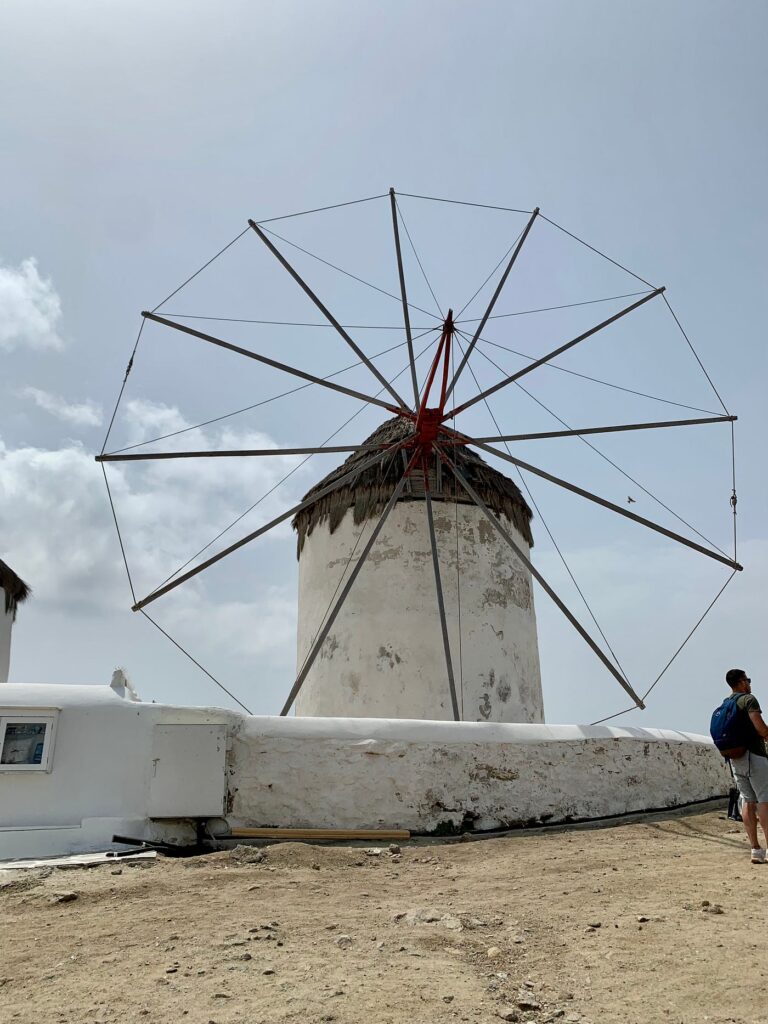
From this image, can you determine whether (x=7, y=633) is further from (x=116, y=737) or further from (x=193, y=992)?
(x=193, y=992)

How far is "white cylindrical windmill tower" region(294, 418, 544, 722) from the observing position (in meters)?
11.4

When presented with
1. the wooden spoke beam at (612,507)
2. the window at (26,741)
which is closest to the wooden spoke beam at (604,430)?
the wooden spoke beam at (612,507)

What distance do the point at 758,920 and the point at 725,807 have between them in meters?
4.77

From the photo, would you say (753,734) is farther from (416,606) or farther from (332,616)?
(416,606)

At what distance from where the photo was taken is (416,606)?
1160 centimetres

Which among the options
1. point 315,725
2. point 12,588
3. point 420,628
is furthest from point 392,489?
point 12,588

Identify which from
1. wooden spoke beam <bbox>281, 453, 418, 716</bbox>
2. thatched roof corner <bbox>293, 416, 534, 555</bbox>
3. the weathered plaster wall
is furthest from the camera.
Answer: the weathered plaster wall

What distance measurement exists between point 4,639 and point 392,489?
8349 mm

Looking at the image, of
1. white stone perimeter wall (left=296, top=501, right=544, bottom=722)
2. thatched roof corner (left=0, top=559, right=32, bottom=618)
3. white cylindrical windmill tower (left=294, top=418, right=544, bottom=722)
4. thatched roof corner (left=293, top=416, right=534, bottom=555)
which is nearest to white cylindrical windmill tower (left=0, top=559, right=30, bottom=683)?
thatched roof corner (left=0, top=559, right=32, bottom=618)

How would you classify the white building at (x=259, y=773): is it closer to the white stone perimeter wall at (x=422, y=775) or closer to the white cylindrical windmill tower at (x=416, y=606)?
the white stone perimeter wall at (x=422, y=775)

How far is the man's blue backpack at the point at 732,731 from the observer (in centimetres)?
559

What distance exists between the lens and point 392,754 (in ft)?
23.4

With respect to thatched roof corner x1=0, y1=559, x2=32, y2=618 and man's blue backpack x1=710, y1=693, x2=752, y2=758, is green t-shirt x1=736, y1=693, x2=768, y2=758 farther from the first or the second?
thatched roof corner x1=0, y1=559, x2=32, y2=618

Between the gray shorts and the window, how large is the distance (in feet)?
16.8
